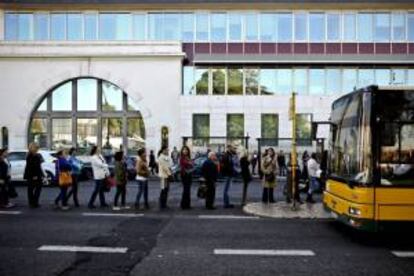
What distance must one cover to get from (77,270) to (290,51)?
109ft

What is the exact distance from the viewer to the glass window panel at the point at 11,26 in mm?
40812

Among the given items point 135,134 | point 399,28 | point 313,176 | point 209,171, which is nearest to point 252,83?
point 135,134

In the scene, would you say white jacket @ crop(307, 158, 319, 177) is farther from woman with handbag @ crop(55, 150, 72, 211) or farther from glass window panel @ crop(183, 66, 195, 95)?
glass window panel @ crop(183, 66, 195, 95)

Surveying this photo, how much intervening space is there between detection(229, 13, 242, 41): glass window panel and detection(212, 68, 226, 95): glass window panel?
7.88 ft

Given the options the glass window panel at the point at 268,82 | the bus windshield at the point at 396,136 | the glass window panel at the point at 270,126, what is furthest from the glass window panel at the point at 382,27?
the bus windshield at the point at 396,136

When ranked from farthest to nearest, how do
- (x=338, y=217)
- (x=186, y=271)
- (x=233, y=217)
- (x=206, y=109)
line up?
(x=206, y=109), (x=233, y=217), (x=338, y=217), (x=186, y=271)

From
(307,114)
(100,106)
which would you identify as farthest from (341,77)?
(100,106)

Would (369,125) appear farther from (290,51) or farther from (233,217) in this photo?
(290,51)

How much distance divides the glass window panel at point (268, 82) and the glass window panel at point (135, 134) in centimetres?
847

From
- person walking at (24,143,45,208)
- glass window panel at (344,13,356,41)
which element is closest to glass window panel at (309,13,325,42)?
glass window panel at (344,13,356,41)

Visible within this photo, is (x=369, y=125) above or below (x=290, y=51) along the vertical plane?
below

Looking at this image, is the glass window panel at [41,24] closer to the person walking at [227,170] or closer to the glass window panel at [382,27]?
the glass window panel at [382,27]

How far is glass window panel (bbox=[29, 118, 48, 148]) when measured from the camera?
40.4m

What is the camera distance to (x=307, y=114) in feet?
129
